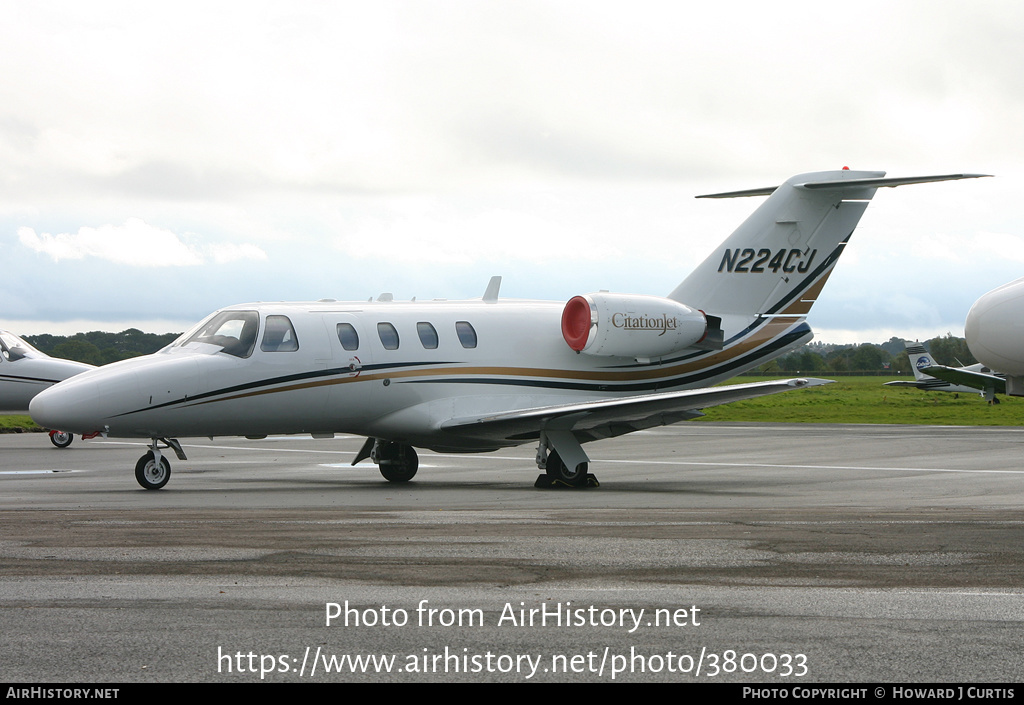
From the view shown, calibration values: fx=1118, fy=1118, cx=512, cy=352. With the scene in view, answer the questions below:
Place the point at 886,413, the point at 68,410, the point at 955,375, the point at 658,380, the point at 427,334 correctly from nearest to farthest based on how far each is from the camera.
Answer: the point at 68,410, the point at 427,334, the point at 658,380, the point at 886,413, the point at 955,375

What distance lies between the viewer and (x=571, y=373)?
63.8 feet

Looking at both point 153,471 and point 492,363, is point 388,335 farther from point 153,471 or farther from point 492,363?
point 153,471

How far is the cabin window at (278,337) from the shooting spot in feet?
57.6

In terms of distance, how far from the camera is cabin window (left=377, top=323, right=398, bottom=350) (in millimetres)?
18453

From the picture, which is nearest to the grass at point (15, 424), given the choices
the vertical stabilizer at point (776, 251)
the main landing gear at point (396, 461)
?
the main landing gear at point (396, 461)

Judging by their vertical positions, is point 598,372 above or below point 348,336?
below

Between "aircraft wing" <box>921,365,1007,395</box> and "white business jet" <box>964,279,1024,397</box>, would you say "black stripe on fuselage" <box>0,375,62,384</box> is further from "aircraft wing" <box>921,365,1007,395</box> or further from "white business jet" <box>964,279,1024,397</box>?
"aircraft wing" <box>921,365,1007,395</box>

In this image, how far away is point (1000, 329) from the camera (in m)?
8.59

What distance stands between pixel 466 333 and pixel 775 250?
5967 mm

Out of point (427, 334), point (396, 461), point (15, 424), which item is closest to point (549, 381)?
point (427, 334)

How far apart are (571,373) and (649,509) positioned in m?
5.78

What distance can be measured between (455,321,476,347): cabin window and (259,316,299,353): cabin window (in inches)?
113

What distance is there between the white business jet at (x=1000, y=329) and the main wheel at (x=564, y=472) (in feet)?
31.4

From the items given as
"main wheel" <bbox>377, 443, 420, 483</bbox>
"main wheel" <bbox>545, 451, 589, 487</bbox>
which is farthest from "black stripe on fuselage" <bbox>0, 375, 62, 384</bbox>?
"main wheel" <bbox>545, 451, 589, 487</bbox>
